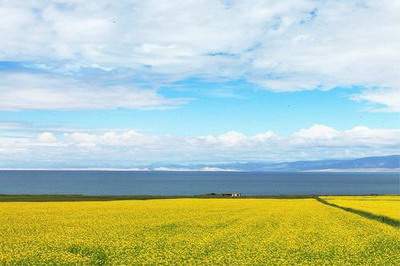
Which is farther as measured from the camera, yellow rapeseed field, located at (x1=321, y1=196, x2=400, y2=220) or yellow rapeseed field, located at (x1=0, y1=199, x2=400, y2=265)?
yellow rapeseed field, located at (x1=321, y1=196, x2=400, y2=220)

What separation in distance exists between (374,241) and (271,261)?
435 inches

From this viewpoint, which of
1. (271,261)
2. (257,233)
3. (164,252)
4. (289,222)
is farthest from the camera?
(289,222)

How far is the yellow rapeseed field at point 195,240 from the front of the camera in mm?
27344

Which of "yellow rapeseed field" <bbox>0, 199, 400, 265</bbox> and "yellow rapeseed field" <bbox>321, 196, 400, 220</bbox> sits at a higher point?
"yellow rapeseed field" <bbox>321, 196, 400, 220</bbox>

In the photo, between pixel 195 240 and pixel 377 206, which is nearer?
pixel 195 240

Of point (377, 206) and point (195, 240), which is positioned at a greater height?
point (377, 206)

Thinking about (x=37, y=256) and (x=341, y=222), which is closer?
(x=37, y=256)

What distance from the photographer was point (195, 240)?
111 ft

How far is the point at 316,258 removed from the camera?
28094 millimetres

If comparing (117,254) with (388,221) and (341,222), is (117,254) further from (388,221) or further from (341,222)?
(388,221)

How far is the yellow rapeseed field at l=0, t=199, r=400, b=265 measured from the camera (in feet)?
89.7

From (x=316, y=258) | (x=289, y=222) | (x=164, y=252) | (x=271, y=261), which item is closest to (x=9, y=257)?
(x=164, y=252)

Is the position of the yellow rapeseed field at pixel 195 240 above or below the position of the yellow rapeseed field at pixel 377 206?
below

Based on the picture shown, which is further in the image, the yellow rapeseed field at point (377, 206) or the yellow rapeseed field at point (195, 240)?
the yellow rapeseed field at point (377, 206)
